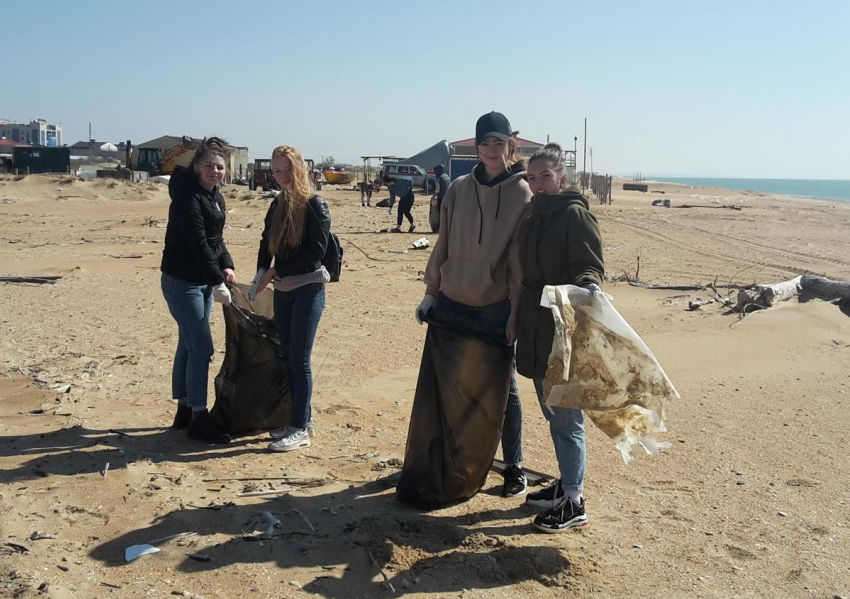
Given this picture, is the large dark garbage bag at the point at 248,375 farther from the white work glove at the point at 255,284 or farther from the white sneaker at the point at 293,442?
the white sneaker at the point at 293,442

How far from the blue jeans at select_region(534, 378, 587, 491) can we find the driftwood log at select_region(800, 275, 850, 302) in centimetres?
729

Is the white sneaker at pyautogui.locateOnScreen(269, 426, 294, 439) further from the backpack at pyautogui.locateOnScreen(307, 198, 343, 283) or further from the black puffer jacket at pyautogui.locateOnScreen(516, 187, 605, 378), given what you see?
the black puffer jacket at pyautogui.locateOnScreen(516, 187, 605, 378)

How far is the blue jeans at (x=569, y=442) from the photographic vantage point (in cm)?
402

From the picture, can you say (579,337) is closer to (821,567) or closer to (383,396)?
(821,567)

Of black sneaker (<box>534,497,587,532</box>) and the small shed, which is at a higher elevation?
the small shed

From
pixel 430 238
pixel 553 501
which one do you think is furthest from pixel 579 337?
pixel 430 238

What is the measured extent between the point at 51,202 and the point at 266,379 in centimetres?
2607

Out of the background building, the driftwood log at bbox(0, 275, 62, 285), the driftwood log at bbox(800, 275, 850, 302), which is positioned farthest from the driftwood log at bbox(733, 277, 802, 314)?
the background building

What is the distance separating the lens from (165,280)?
511 cm

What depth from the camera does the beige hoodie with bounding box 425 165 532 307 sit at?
4.19 metres

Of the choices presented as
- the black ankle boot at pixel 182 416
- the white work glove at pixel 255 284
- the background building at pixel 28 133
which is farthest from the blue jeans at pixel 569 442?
the background building at pixel 28 133

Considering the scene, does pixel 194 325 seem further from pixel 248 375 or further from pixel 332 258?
pixel 332 258

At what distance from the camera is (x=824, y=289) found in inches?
408

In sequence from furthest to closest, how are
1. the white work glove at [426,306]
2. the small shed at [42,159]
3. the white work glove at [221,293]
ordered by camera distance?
the small shed at [42,159], the white work glove at [221,293], the white work glove at [426,306]
